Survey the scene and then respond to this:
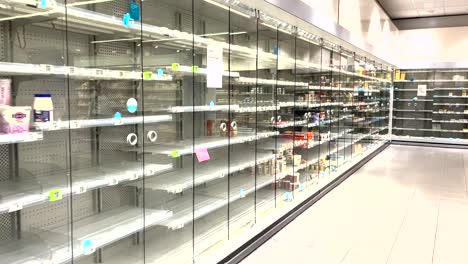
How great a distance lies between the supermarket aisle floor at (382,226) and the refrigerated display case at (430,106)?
17.5 feet

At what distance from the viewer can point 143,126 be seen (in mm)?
2926

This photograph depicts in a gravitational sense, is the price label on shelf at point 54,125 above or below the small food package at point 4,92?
below

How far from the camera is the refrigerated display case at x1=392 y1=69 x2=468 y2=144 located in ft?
38.8

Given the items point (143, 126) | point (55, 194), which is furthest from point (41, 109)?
point (143, 126)

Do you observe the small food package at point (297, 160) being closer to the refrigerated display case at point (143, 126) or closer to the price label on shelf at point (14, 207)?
the refrigerated display case at point (143, 126)

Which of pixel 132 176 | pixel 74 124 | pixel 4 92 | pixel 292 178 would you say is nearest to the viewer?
pixel 4 92

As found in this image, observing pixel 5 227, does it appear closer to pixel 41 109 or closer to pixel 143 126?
pixel 41 109

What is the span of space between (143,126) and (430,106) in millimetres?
11687

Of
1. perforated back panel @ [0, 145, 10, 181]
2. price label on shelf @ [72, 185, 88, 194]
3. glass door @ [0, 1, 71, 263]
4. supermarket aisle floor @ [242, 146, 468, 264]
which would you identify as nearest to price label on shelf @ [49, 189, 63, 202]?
glass door @ [0, 1, 71, 263]

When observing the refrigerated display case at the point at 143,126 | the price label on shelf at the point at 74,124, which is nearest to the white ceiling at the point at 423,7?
the refrigerated display case at the point at 143,126

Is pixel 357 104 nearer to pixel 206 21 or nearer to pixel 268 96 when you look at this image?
pixel 268 96

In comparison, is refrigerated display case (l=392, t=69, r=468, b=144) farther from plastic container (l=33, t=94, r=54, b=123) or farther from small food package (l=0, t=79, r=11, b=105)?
small food package (l=0, t=79, r=11, b=105)

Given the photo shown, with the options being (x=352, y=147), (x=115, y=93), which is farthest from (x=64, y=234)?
(x=352, y=147)

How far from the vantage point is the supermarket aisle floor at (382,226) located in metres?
3.54
